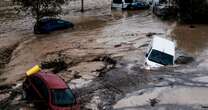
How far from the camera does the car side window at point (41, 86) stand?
821 inches

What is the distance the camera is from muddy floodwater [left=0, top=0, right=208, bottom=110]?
2389 cm

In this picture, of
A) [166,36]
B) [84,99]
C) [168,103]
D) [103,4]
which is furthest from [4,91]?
[103,4]

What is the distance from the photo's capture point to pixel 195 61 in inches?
1219

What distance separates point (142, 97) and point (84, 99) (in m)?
2.89

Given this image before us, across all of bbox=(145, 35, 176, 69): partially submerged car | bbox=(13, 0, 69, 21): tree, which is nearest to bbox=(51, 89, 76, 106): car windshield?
bbox=(145, 35, 176, 69): partially submerged car

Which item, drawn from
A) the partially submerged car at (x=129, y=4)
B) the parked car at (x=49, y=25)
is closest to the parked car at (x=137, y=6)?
the partially submerged car at (x=129, y=4)

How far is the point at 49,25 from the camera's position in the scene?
145 feet

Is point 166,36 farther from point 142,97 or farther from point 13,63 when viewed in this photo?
point 142,97

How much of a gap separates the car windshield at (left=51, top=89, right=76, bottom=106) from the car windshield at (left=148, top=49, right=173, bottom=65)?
916cm

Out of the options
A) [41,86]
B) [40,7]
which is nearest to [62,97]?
[41,86]

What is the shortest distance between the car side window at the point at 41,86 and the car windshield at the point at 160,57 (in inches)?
355

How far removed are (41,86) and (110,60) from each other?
1026 centimetres

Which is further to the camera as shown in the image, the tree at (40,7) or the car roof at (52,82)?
the tree at (40,7)

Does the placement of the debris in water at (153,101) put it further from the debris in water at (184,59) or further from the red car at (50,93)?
the debris in water at (184,59)
